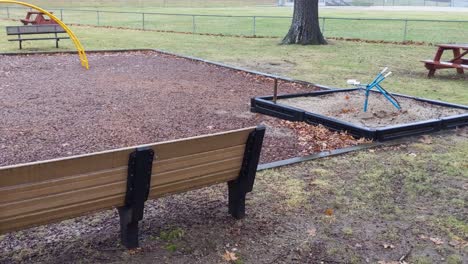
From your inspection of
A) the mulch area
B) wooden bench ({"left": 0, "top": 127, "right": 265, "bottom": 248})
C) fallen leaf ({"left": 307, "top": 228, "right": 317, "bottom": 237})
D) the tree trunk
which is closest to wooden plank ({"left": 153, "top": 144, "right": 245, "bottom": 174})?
wooden bench ({"left": 0, "top": 127, "right": 265, "bottom": 248})

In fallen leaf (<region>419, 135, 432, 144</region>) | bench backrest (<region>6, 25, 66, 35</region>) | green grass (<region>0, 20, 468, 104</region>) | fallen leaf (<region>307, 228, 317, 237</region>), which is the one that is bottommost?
fallen leaf (<region>307, 228, 317, 237</region>)

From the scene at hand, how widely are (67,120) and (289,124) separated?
10.1ft

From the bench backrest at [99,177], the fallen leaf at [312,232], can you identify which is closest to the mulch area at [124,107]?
the fallen leaf at [312,232]

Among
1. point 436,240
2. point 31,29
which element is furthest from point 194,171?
point 31,29

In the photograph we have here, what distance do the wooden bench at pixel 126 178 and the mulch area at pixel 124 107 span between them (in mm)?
1971

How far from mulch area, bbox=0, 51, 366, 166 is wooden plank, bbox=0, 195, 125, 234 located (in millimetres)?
2646

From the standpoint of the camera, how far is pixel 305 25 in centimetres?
1916

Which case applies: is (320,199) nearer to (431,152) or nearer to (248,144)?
(248,144)

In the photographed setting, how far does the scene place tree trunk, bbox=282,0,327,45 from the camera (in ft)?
62.3

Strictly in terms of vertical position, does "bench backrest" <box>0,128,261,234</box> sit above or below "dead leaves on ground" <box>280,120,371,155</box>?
above

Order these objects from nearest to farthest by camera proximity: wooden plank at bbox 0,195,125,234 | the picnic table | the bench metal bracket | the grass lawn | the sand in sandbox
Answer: wooden plank at bbox 0,195,125,234 < the bench metal bracket < the grass lawn < the sand in sandbox < the picnic table

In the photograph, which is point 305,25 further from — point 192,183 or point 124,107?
point 192,183

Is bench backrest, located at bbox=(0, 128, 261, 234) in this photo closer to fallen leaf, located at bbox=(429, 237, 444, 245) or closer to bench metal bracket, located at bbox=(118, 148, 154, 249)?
bench metal bracket, located at bbox=(118, 148, 154, 249)

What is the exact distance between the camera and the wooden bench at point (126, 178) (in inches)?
120
